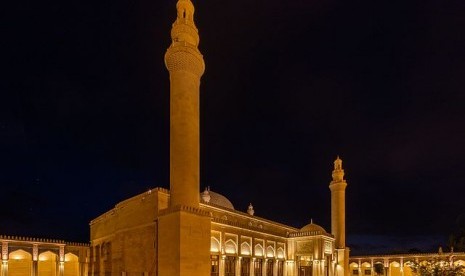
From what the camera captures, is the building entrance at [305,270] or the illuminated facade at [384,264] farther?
the illuminated facade at [384,264]

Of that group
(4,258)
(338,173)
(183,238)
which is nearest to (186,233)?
(183,238)

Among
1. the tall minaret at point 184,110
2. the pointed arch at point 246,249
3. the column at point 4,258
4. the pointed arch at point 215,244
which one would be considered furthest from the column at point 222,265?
the column at point 4,258

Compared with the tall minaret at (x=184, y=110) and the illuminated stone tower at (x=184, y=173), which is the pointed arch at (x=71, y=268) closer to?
the illuminated stone tower at (x=184, y=173)

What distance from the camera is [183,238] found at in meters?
18.1

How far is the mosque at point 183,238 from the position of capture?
62.1 feet

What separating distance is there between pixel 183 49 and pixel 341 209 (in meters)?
26.2

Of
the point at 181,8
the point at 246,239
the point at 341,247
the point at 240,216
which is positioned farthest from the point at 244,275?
the point at 181,8

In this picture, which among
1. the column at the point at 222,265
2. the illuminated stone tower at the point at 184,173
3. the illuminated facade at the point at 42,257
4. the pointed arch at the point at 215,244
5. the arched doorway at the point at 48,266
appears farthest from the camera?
the arched doorway at the point at 48,266

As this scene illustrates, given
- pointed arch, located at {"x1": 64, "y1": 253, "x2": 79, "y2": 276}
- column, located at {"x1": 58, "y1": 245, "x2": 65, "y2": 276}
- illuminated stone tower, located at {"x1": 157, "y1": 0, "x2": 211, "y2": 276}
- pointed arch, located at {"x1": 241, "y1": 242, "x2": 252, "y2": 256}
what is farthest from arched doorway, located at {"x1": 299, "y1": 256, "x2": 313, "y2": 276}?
pointed arch, located at {"x1": 64, "y1": 253, "x2": 79, "y2": 276}

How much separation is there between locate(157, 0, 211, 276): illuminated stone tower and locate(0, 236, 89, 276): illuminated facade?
14.8 meters

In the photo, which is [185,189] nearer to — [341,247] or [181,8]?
[181,8]

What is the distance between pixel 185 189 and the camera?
2008 cm

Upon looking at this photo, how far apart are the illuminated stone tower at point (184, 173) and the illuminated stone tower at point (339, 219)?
21056 millimetres

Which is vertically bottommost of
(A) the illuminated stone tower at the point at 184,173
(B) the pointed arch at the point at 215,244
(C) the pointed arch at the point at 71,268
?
(C) the pointed arch at the point at 71,268
